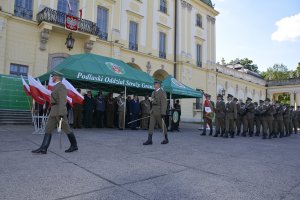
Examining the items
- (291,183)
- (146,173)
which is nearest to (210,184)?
(146,173)

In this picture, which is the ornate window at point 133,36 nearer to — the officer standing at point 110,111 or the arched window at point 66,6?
the arched window at point 66,6

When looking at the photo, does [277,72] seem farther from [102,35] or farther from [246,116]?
[246,116]

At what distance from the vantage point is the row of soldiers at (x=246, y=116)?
1238cm

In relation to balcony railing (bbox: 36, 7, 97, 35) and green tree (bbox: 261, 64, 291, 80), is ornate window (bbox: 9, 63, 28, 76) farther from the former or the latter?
green tree (bbox: 261, 64, 291, 80)

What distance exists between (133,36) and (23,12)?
9.62 m

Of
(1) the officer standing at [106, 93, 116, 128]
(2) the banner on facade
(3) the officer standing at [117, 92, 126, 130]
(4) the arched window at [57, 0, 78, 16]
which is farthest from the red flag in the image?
(4) the arched window at [57, 0, 78, 16]

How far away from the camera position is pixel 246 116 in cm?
1384

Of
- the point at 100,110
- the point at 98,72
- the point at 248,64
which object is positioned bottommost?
the point at 100,110

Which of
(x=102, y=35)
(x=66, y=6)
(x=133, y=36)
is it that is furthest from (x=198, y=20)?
(x=66, y=6)

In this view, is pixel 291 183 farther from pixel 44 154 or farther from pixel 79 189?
pixel 44 154

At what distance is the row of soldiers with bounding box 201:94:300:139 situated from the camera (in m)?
12.4

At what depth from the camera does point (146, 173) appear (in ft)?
15.2

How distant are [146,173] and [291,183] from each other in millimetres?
2423

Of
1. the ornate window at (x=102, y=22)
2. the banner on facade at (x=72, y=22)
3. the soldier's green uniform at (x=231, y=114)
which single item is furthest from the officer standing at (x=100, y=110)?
the ornate window at (x=102, y=22)
